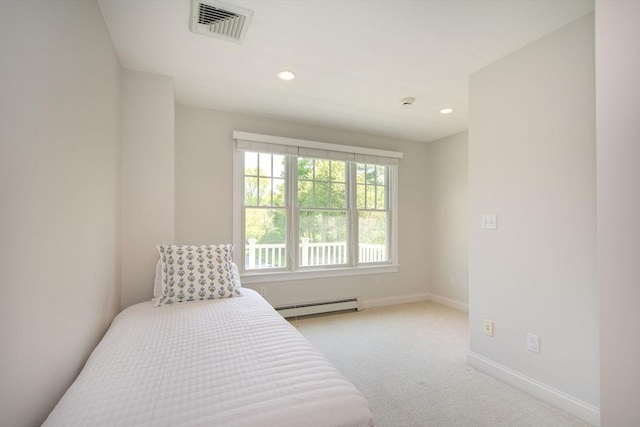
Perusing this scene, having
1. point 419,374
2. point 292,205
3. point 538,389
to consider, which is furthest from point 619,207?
point 292,205

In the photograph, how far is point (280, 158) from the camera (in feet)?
12.7

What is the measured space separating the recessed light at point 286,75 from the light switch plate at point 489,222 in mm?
2013

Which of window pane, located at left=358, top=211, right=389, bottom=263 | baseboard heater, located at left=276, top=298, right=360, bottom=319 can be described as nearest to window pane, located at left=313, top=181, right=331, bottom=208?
window pane, located at left=358, top=211, right=389, bottom=263

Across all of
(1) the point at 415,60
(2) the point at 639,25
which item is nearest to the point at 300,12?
(1) the point at 415,60

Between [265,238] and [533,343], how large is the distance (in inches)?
110

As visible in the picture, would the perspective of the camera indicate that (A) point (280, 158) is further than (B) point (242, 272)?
Yes

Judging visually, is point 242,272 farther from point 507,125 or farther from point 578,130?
point 578,130

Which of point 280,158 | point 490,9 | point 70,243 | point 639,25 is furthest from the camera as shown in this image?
point 280,158

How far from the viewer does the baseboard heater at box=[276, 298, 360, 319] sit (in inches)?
148

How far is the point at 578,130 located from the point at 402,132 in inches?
101

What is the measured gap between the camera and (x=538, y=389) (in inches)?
82.5

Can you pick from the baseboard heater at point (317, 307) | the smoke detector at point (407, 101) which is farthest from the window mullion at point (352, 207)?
the smoke detector at point (407, 101)

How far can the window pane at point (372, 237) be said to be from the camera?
173 inches

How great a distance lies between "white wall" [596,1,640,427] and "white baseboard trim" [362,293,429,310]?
3.00 metres
